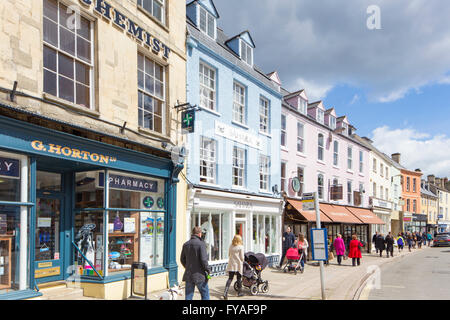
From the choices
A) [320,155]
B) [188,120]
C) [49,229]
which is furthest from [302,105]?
[49,229]

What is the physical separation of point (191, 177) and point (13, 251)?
6461mm

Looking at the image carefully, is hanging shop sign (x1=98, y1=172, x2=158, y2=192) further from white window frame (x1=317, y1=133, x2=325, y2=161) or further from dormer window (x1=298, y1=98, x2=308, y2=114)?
white window frame (x1=317, y1=133, x2=325, y2=161)

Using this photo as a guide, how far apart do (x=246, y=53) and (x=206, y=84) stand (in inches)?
181

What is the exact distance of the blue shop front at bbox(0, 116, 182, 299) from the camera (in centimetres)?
684

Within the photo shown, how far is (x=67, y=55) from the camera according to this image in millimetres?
8328

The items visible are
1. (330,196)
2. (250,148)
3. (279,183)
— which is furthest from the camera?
(330,196)

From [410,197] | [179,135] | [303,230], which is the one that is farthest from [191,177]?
[410,197]

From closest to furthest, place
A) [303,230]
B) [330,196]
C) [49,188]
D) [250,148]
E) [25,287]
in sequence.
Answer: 1. [25,287]
2. [49,188]
3. [250,148]
4. [303,230]
5. [330,196]

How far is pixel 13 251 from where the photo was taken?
6.85 m

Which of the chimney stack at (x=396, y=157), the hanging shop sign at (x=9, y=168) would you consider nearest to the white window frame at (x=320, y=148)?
the hanging shop sign at (x=9, y=168)

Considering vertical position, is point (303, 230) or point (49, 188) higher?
point (49, 188)

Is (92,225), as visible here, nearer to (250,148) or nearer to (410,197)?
(250,148)

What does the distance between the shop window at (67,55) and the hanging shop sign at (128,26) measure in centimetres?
45

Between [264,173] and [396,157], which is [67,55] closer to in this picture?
[264,173]
